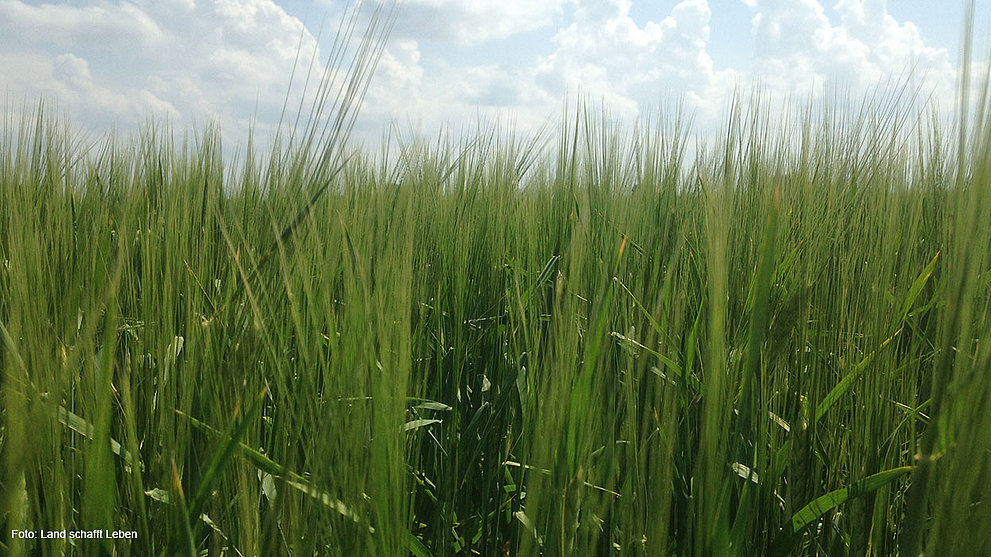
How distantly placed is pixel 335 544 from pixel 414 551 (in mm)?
205

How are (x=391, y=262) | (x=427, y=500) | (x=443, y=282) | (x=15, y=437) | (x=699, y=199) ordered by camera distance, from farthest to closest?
1. (x=699, y=199)
2. (x=443, y=282)
3. (x=427, y=500)
4. (x=391, y=262)
5. (x=15, y=437)

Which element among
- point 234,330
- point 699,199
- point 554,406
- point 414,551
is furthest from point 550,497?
point 699,199

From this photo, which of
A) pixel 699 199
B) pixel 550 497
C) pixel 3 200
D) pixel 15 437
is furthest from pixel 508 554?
pixel 3 200

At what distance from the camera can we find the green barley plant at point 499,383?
1.47 feet

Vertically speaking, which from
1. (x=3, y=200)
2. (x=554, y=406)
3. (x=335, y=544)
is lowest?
(x=335, y=544)

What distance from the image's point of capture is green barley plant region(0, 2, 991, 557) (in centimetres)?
45

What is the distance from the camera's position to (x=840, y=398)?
78cm

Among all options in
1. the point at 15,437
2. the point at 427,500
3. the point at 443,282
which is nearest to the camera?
the point at 15,437

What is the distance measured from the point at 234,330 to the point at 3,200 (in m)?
1.10

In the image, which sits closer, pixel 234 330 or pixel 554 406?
pixel 554 406

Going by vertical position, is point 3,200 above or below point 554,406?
above

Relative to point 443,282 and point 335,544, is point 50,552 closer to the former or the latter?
point 335,544

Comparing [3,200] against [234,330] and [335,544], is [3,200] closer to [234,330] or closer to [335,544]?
[234,330]

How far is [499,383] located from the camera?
945mm
